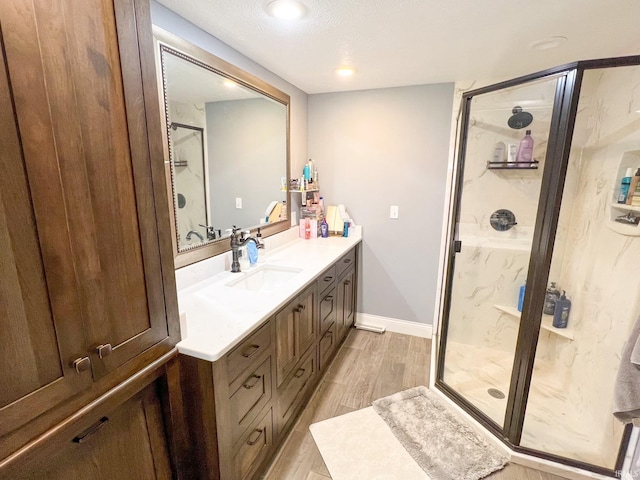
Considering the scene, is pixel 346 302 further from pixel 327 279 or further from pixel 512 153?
pixel 512 153

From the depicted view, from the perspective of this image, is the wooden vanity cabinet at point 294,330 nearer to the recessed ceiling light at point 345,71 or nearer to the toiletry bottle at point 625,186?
the recessed ceiling light at point 345,71

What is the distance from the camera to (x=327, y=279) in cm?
218

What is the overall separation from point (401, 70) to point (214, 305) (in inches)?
78.6

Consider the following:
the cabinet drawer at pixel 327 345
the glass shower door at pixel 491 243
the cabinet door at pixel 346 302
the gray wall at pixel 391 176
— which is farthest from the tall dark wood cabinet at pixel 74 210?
the gray wall at pixel 391 176

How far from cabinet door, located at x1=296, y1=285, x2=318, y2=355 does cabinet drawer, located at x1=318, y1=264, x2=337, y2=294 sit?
12 cm

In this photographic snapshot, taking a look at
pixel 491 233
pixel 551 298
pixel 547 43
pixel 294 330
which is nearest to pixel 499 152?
pixel 491 233

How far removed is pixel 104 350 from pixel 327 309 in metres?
1.54

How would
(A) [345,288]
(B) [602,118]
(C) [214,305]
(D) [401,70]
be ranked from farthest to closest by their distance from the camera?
(A) [345,288]
(D) [401,70]
(B) [602,118]
(C) [214,305]

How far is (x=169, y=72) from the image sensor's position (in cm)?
150

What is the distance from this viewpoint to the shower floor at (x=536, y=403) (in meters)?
1.68

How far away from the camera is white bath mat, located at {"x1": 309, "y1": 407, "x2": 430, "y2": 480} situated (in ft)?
5.18

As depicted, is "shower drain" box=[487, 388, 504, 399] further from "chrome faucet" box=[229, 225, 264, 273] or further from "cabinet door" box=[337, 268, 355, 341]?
"chrome faucet" box=[229, 225, 264, 273]

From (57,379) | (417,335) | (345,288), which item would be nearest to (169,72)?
(57,379)

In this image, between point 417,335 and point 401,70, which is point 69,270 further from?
point 417,335
